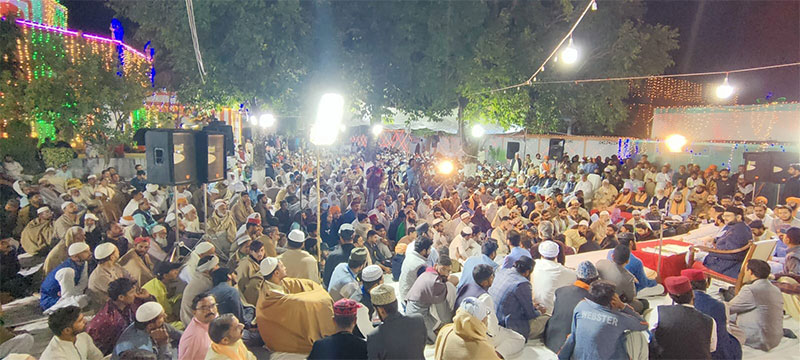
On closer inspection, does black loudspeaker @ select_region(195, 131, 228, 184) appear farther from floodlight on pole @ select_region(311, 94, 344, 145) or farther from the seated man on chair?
the seated man on chair

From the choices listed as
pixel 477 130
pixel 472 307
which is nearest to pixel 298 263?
pixel 472 307

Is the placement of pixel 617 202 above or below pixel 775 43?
A: below

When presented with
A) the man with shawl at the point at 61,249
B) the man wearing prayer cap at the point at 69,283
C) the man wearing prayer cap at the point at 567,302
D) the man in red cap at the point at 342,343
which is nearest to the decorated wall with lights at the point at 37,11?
the man with shawl at the point at 61,249

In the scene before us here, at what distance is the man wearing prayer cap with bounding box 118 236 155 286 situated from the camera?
557 centimetres

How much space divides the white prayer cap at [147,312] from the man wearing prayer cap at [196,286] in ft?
2.70

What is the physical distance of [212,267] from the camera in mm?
4812

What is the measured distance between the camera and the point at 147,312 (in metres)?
3.82

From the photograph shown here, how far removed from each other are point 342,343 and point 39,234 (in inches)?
Answer: 247

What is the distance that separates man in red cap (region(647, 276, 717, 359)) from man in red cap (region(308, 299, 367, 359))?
2416 mm

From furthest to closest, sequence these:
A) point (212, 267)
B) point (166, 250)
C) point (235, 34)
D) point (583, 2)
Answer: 1. point (583, 2)
2. point (235, 34)
3. point (166, 250)
4. point (212, 267)

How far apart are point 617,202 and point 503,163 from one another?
1179 centimetres

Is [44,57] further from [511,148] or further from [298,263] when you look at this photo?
[511,148]

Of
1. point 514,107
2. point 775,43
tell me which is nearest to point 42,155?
point 514,107

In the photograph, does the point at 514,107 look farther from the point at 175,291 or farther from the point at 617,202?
the point at 175,291
